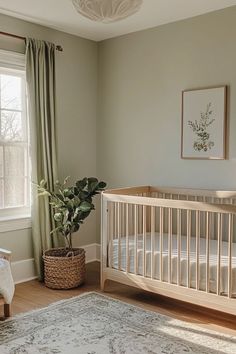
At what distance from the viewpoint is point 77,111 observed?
4.50 meters

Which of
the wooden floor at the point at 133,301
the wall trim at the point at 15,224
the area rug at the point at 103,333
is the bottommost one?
the wooden floor at the point at 133,301

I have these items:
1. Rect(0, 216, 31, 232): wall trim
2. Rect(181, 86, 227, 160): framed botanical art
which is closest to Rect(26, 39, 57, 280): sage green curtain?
Rect(0, 216, 31, 232): wall trim

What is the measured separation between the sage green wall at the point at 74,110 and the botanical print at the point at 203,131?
1.30 metres

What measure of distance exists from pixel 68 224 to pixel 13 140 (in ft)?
3.19

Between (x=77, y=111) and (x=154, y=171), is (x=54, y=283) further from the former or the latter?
(x=77, y=111)

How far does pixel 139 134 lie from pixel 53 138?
0.90 m

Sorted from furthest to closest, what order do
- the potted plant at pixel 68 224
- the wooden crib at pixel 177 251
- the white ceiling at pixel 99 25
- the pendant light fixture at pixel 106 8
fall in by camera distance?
1. the potted plant at pixel 68 224
2. the white ceiling at pixel 99 25
3. the wooden crib at pixel 177 251
4. the pendant light fixture at pixel 106 8

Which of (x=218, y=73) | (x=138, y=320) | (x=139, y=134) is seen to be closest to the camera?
(x=138, y=320)

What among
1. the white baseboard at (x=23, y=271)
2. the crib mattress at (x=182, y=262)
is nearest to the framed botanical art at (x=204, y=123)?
the crib mattress at (x=182, y=262)

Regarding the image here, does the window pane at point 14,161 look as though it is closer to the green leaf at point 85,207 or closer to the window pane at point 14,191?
the window pane at point 14,191

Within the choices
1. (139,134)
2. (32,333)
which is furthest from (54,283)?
(139,134)

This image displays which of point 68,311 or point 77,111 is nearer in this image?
point 68,311

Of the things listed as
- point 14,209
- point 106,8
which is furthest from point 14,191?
point 106,8

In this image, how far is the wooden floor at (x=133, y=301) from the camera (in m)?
3.06
